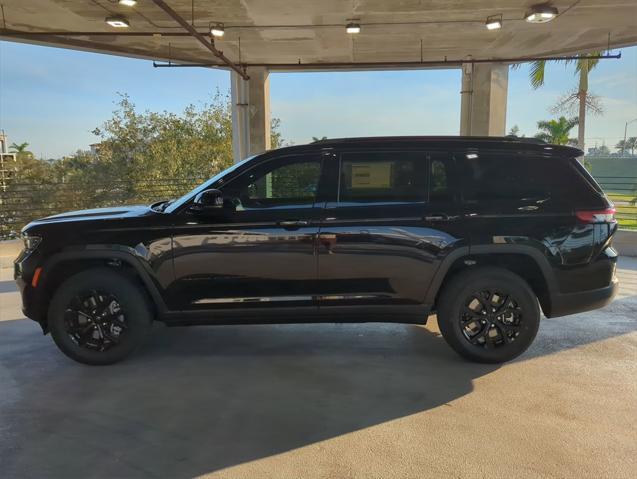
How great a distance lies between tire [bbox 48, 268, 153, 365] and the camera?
3896mm

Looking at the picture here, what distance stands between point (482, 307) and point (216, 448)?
7.90 ft

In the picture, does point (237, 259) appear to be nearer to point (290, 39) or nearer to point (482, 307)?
point (482, 307)

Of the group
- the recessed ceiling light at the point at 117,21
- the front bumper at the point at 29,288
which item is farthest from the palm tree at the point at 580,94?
the front bumper at the point at 29,288

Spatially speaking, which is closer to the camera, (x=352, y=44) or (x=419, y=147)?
(x=419, y=147)

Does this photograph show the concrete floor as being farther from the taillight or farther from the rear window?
the rear window

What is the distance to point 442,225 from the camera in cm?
385

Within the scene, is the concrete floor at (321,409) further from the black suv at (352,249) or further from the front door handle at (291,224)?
the front door handle at (291,224)

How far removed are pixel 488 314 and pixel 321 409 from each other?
168 cm

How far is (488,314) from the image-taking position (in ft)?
13.0

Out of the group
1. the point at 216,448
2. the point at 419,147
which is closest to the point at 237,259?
the point at 216,448

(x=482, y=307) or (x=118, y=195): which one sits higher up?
(x=118, y=195)

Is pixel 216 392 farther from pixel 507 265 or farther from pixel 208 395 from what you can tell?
pixel 507 265

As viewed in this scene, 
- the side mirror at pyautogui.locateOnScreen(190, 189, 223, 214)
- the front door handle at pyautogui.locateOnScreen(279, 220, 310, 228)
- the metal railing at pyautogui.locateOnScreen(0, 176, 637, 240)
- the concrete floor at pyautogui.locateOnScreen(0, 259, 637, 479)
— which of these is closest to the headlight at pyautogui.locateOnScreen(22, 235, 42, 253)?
the concrete floor at pyautogui.locateOnScreen(0, 259, 637, 479)

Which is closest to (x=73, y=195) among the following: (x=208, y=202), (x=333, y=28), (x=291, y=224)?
(x=333, y=28)
